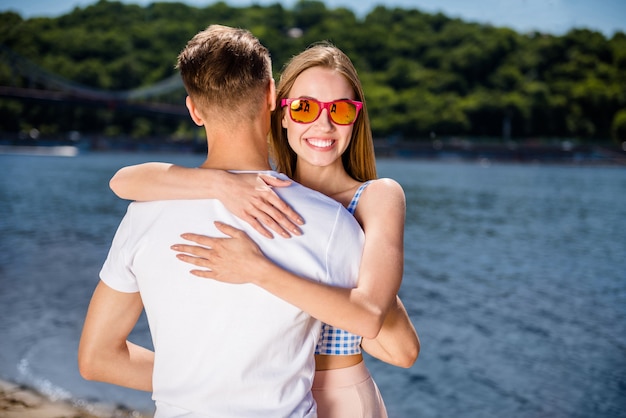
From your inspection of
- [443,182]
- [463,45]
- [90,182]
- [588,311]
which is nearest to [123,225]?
[588,311]

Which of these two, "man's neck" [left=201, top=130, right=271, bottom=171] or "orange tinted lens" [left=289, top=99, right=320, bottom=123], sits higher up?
"orange tinted lens" [left=289, top=99, right=320, bottom=123]

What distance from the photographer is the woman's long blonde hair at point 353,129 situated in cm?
141

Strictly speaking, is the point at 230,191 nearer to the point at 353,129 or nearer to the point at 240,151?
the point at 240,151

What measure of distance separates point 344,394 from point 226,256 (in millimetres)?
382

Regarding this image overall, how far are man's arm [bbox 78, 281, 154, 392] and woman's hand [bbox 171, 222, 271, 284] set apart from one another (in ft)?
0.55

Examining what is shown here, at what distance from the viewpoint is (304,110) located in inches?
54.9

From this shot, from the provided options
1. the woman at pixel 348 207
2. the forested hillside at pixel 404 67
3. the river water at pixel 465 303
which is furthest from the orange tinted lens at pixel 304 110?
the forested hillside at pixel 404 67

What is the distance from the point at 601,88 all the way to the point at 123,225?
62.6 metres

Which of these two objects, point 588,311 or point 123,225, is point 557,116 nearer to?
point 588,311

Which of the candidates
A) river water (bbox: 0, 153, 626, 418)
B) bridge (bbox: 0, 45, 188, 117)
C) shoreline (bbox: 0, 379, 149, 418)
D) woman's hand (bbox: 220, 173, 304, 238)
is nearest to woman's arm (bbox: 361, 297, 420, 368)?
woman's hand (bbox: 220, 173, 304, 238)

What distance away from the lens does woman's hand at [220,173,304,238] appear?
99 cm

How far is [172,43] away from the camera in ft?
181

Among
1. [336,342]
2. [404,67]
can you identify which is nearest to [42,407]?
[336,342]

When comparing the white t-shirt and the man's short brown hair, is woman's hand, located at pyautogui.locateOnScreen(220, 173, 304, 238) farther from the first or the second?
the man's short brown hair
